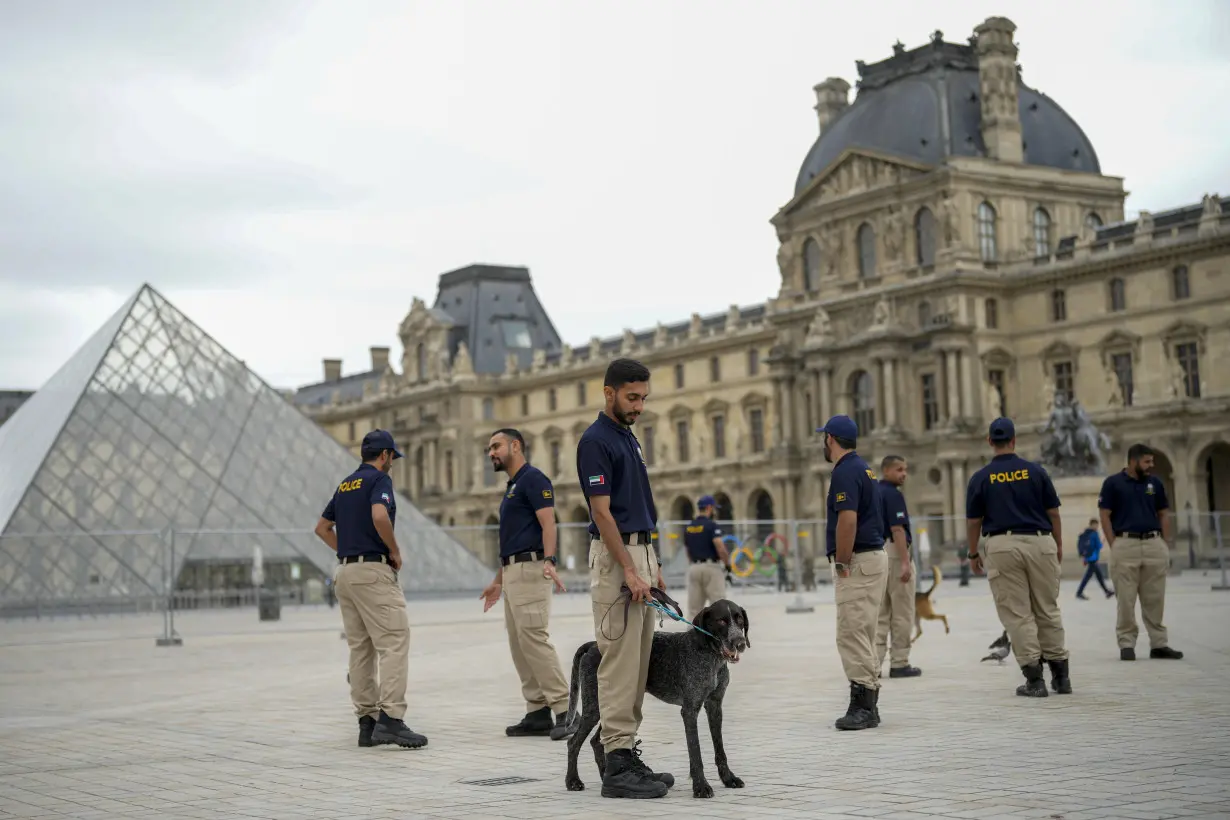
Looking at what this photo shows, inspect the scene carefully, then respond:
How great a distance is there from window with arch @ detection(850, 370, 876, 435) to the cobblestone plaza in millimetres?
41323

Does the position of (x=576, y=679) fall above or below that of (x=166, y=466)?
below

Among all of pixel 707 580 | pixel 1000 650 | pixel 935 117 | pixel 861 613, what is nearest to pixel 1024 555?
pixel 861 613

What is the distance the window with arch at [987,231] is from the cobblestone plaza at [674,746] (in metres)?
40.1

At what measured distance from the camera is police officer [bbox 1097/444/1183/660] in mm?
11953

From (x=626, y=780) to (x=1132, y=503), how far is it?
6.72 meters

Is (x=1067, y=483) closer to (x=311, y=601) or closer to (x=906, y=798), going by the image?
(x=311, y=601)

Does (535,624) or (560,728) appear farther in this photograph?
(535,624)

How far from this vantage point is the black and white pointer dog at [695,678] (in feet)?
21.5

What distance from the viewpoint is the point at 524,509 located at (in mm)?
8867

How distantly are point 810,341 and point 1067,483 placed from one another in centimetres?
2322

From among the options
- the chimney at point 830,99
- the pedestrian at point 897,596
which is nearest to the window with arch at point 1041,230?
the chimney at point 830,99

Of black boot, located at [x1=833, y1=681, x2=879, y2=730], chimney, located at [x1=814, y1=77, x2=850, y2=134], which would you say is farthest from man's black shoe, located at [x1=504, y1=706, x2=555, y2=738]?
chimney, located at [x1=814, y1=77, x2=850, y2=134]

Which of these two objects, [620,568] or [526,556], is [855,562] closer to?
[526,556]

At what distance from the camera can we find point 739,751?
780 cm
